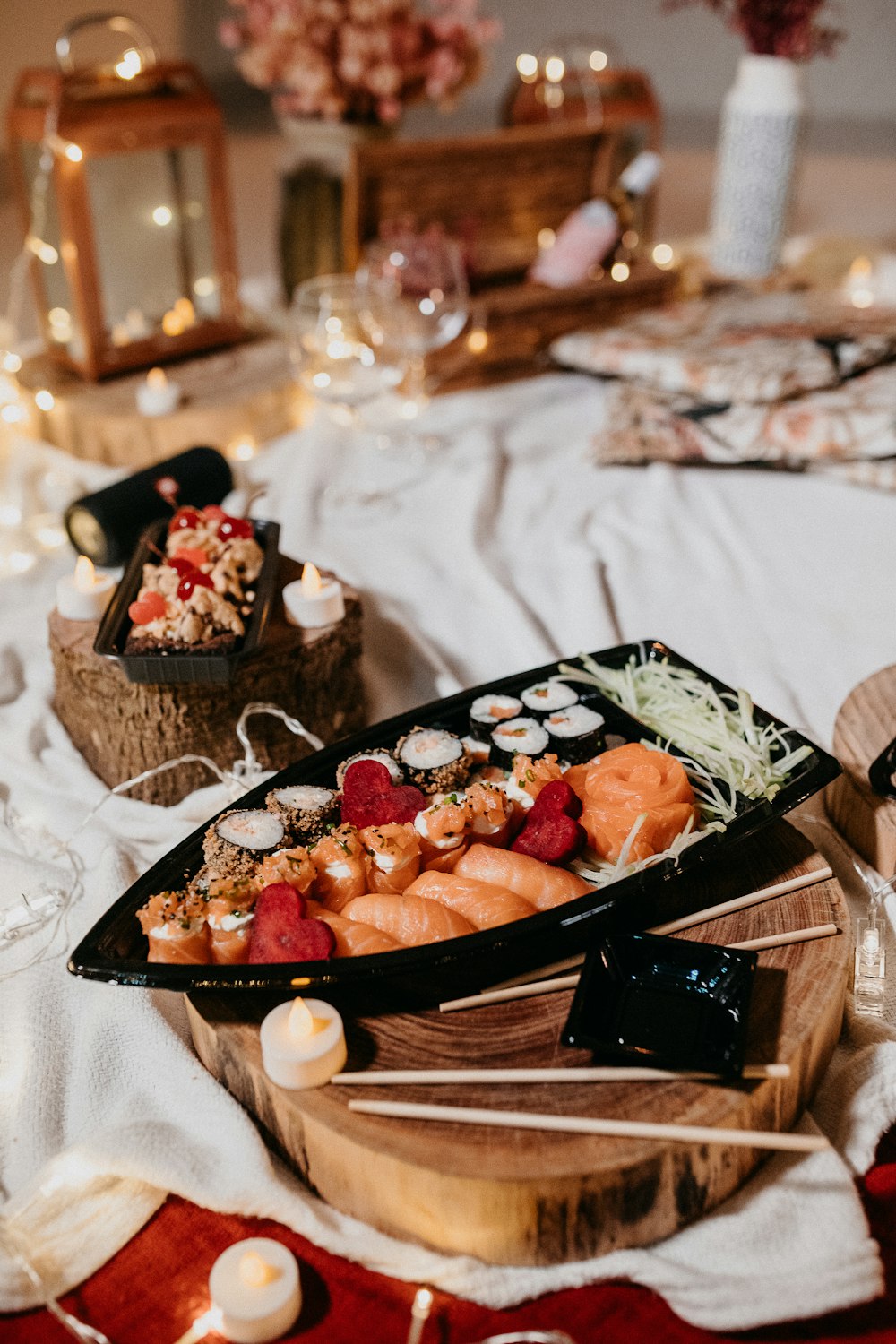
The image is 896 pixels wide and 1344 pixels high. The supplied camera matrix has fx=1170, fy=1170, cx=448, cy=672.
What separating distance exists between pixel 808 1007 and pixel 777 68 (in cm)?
250

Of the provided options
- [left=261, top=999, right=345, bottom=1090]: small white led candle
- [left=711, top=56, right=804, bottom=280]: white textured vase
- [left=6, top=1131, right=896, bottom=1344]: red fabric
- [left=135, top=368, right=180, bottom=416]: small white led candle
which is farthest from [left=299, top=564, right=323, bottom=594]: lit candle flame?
[left=711, top=56, right=804, bottom=280]: white textured vase

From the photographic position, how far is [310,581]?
1558 mm

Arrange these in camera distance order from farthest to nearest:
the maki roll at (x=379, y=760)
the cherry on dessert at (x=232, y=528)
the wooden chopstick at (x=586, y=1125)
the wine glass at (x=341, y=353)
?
1. the wine glass at (x=341, y=353)
2. the cherry on dessert at (x=232, y=528)
3. the maki roll at (x=379, y=760)
4. the wooden chopstick at (x=586, y=1125)

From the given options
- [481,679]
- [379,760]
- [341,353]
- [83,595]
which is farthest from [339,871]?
[341,353]

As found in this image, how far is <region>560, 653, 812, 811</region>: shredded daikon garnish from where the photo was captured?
1272 mm

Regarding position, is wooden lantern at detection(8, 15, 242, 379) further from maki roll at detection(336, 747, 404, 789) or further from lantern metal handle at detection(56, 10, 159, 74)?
maki roll at detection(336, 747, 404, 789)

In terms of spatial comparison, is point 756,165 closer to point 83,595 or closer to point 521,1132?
point 83,595

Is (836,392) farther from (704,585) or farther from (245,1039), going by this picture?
(245,1039)

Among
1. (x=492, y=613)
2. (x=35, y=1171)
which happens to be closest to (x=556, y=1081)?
(x=35, y=1171)

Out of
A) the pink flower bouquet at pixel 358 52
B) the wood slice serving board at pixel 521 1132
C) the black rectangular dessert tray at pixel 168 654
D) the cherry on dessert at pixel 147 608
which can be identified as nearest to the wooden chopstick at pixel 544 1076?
the wood slice serving board at pixel 521 1132

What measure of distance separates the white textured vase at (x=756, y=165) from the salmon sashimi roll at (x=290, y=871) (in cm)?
241

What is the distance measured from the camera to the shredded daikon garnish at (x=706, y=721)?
127 centimetres

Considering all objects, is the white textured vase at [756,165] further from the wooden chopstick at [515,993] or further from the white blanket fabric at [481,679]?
the wooden chopstick at [515,993]

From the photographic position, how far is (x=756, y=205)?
2971 mm
